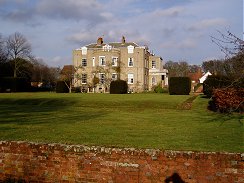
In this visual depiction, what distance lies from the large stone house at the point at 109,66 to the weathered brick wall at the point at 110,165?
2131 inches

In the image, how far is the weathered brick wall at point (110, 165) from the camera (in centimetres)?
549

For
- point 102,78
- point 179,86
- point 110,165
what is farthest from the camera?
point 102,78

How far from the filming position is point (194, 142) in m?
10.7

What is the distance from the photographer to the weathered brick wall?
5.49 meters

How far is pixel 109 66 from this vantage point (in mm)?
62250

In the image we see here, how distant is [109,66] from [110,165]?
56.7 m

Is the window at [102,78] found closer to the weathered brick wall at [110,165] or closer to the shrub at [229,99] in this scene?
the shrub at [229,99]

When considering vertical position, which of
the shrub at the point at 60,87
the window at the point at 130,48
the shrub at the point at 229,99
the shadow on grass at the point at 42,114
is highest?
the window at the point at 130,48

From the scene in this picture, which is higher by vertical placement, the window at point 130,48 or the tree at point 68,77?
the window at point 130,48

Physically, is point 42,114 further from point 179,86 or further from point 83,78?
point 83,78

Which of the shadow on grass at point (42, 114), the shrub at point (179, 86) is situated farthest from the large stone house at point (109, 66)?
the shadow on grass at point (42, 114)

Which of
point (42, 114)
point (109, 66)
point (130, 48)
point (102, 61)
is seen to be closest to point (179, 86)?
point (109, 66)

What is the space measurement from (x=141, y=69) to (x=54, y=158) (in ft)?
187

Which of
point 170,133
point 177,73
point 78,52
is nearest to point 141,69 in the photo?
point 78,52
